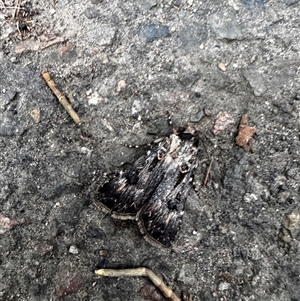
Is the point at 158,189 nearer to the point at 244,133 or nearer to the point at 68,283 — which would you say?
the point at 244,133

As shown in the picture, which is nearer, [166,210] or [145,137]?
[166,210]

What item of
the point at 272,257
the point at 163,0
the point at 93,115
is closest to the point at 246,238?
the point at 272,257

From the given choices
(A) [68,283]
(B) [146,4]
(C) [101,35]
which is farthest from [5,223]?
(B) [146,4]

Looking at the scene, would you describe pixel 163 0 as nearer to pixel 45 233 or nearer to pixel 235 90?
pixel 235 90

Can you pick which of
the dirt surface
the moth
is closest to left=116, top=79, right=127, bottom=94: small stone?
the dirt surface

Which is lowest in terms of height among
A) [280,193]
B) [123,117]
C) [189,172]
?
[280,193]

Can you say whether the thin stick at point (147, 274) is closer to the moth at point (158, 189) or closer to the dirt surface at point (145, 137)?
the dirt surface at point (145, 137)
